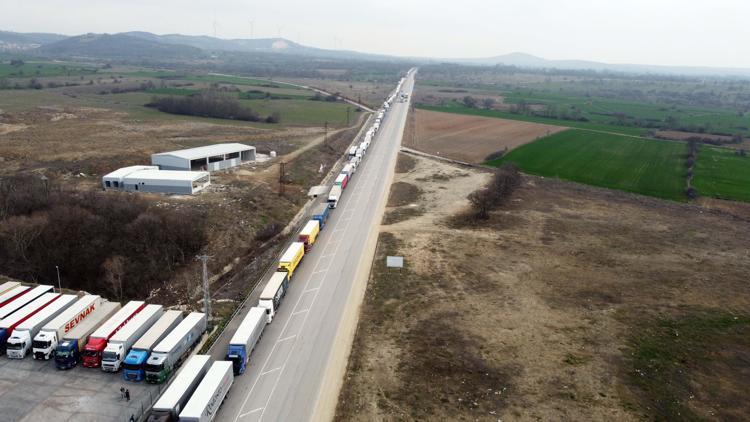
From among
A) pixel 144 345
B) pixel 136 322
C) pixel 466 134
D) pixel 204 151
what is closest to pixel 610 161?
pixel 466 134

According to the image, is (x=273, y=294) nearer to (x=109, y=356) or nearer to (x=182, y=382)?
(x=182, y=382)

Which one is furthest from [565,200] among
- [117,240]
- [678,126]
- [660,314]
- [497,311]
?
[678,126]

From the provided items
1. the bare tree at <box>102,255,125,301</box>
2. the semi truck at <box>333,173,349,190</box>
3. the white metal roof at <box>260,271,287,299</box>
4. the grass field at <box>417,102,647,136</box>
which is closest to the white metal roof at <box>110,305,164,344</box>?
the white metal roof at <box>260,271,287,299</box>

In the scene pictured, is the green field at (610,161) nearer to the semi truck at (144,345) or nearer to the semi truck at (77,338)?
the semi truck at (144,345)

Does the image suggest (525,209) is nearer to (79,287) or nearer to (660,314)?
(660,314)

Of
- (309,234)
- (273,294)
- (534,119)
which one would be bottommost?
(273,294)

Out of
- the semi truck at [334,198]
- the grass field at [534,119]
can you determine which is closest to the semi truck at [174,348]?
the semi truck at [334,198]
